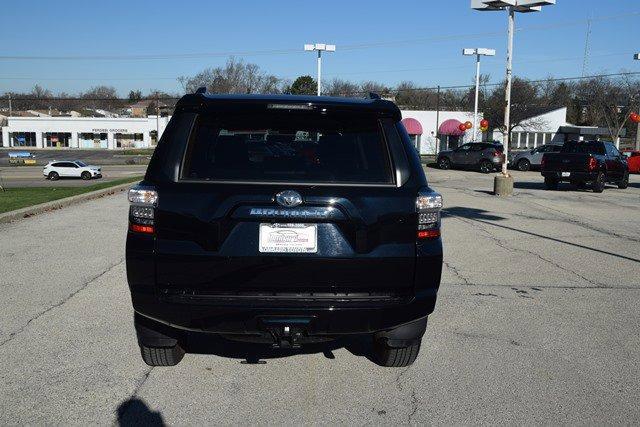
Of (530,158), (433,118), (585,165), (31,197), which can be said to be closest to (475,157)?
(530,158)

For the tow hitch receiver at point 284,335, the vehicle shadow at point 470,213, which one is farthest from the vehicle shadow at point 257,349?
the vehicle shadow at point 470,213

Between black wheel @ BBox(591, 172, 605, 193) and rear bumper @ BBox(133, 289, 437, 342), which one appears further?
black wheel @ BBox(591, 172, 605, 193)

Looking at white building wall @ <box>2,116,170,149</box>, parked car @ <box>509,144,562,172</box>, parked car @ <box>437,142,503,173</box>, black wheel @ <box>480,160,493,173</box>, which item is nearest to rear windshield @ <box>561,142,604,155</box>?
parked car @ <box>437,142,503,173</box>

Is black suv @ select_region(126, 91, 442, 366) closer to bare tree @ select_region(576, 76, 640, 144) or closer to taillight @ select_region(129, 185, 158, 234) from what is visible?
taillight @ select_region(129, 185, 158, 234)

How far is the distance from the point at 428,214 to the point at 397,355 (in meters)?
1.21

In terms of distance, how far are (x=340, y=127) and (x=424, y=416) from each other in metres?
1.84

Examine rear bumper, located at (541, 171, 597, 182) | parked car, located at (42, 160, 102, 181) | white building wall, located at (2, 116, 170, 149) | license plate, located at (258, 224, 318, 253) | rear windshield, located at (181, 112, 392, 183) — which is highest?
white building wall, located at (2, 116, 170, 149)

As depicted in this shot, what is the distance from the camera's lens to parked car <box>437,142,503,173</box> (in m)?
33.8

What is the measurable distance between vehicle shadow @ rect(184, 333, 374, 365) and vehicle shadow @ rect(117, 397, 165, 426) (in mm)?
791

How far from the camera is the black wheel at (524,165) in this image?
3556cm

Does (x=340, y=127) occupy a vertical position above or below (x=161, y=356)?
above

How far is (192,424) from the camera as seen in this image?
11.4ft

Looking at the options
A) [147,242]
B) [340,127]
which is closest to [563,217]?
[340,127]

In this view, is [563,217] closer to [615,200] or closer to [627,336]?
[615,200]
